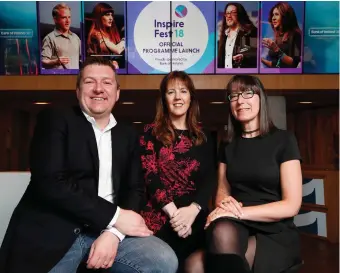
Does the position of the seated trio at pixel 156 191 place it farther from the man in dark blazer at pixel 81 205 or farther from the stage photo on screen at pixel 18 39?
the stage photo on screen at pixel 18 39

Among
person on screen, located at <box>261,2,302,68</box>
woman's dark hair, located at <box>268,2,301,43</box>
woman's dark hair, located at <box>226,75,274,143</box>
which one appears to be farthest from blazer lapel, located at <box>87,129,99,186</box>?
woman's dark hair, located at <box>268,2,301,43</box>

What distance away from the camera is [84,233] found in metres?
1.73

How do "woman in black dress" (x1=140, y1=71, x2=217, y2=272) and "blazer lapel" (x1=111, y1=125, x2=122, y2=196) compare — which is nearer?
"blazer lapel" (x1=111, y1=125, x2=122, y2=196)

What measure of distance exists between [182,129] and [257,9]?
505cm

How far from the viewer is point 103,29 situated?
261 inches

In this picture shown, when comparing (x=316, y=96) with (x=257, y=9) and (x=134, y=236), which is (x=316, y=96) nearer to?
(x=257, y=9)

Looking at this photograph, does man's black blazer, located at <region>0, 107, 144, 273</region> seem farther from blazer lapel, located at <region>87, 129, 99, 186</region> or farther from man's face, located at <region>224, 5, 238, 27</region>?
man's face, located at <region>224, 5, 238, 27</region>

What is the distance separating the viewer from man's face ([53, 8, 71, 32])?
6566 mm

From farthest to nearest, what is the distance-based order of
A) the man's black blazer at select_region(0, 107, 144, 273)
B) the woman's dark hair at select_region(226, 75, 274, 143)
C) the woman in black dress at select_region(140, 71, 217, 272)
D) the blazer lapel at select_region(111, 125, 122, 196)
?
1. the woman in black dress at select_region(140, 71, 217, 272)
2. the woman's dark hair at select_region(226, 75, 274, 143)
3. the blazer lapel at select_region(111, 125, 122, 196)
4. the man's black blazer at select_region(0, 107, 144, 273)

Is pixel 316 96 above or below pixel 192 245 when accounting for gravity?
above

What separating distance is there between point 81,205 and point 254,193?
33.2 inches

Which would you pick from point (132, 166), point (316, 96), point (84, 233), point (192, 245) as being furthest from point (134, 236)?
point (316, 96)

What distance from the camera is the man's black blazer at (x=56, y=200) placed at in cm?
157

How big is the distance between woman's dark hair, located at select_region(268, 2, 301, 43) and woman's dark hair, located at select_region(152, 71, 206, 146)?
4.92 metres
